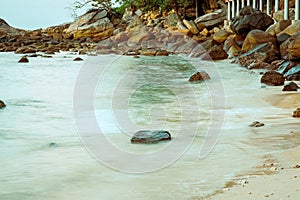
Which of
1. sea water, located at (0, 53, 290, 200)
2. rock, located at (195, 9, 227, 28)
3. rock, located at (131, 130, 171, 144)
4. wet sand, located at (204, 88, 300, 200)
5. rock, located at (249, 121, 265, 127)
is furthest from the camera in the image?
rock, located at (195, 9, 227, 28)

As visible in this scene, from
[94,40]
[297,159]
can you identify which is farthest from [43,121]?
[94,40]

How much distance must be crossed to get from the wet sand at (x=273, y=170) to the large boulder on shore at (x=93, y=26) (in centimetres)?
3013

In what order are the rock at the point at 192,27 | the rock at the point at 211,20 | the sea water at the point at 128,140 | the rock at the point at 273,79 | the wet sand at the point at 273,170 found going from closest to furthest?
the wet sand at the point at 273,170 < the sea water at the point at 128,140 < the rock at the point at 273,79 < the rock at the point at 192,27 < the rock at the point at 211,20

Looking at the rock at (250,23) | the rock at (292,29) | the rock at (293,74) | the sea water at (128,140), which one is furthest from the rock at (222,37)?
the rock at (293,74)

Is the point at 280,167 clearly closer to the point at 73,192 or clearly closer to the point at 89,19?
the point at 73,192

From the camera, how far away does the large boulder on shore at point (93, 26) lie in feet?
117

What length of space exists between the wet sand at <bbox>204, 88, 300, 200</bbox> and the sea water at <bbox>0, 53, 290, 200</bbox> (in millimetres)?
114

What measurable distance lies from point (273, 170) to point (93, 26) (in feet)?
110

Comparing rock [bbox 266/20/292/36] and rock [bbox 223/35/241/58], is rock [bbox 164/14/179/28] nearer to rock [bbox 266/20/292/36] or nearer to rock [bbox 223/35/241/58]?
rock [bbox 223/35/241/58]

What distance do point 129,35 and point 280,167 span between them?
2702 centimetres

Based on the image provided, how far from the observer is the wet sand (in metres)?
3.06

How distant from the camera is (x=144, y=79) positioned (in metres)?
12.5

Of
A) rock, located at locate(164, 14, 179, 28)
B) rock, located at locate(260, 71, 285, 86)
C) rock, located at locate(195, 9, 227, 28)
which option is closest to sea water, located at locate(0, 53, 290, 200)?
rock, located at locate(260, 71, 285, 86)

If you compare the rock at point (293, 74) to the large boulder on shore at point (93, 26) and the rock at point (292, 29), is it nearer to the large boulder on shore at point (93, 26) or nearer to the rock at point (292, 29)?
the rock at point (292, 29)
